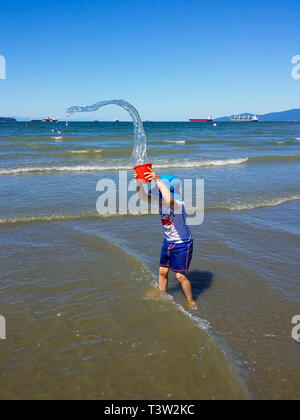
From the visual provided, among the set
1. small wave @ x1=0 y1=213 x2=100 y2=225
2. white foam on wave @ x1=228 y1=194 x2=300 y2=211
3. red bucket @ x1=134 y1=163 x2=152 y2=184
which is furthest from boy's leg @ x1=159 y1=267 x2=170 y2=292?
white foam on wave @ x1=228 y1=194 x2=300 y2=211

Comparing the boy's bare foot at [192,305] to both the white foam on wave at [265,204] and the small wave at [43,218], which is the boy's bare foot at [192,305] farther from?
the white foam on wave at [265,204]

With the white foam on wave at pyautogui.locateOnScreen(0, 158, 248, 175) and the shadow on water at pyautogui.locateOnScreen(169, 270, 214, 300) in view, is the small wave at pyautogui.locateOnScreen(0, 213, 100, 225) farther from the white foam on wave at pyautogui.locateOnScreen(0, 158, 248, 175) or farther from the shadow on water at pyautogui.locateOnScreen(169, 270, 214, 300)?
the white foam on wave at pyautogui.locateOnScreen(0, 158, 248, 175)

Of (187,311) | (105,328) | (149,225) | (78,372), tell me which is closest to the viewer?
(78,372)

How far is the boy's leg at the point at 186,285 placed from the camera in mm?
4062

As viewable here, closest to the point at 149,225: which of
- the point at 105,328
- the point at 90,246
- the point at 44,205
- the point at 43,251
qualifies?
the point at 90,246

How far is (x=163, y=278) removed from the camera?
4.35m

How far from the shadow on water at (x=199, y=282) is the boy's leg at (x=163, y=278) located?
222 millimetres

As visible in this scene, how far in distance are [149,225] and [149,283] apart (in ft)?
9.29

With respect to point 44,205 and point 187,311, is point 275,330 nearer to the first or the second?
point 187,311

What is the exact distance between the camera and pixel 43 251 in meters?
5.95

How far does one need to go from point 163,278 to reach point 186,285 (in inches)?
14.7

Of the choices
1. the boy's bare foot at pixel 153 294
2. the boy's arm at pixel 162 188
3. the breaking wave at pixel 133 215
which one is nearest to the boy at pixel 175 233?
the boy's arm at pixel 162 188

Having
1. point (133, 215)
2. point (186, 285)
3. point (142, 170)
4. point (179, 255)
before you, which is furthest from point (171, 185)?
point (133, 215)
